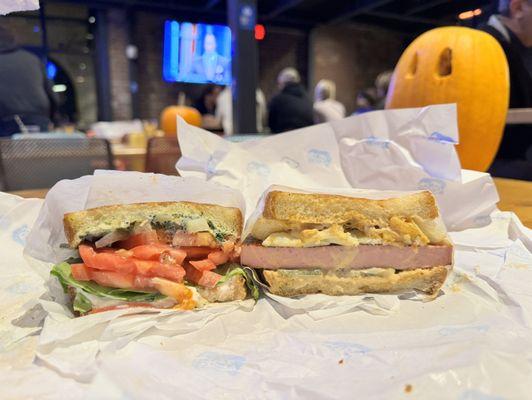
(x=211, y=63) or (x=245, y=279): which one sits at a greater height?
(x=211, y=63)

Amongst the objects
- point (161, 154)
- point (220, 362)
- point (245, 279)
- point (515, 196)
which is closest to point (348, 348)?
point (220, 362)

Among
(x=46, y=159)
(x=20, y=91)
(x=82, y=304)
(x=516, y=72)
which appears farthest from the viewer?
(x=20, y=91)

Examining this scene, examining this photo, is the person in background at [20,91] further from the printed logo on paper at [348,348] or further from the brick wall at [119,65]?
the brick wall at [119,65]

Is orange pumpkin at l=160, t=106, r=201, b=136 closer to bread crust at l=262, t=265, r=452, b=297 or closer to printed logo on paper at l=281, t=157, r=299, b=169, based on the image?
printed logo on paper at l=281, t=157, r=299, b=169

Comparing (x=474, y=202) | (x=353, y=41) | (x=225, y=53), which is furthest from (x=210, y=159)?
(x=353, y=41)

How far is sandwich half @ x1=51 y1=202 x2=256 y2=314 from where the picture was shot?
4.02 ft

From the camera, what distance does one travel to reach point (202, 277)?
1.29 m

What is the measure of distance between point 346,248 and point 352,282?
110 mm

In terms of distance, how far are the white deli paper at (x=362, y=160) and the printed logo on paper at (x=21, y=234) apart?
26.8 inches

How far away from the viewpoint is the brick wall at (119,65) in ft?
34.9

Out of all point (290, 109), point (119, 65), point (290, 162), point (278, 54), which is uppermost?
point (278, 54)

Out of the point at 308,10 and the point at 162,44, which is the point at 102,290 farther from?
the point at 308,10

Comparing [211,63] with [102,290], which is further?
[211,63]

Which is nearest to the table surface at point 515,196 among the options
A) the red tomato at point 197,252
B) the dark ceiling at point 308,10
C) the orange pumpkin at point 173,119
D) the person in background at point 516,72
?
the person in background at point 516,72
